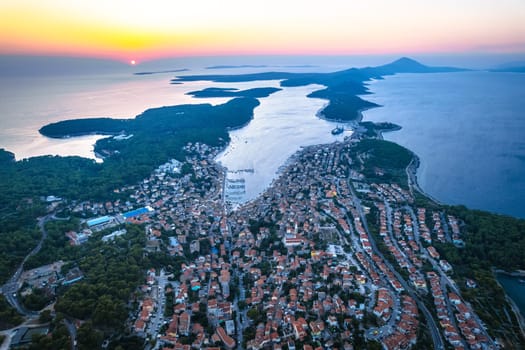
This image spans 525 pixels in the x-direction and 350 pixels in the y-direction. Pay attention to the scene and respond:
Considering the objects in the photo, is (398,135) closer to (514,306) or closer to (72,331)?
(514,306)

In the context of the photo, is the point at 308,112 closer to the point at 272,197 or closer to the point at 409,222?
the point at 272,197

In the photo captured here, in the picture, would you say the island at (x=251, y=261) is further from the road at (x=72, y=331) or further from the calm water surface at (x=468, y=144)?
the calm water surface at (x=468, y=144)

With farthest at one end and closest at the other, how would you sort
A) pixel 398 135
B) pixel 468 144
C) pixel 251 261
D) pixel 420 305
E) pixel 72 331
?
1. pixel 398 135
2. pixel 468 144
3. pixel 251 261
4. pixel 420 305
5. pixel 72 331

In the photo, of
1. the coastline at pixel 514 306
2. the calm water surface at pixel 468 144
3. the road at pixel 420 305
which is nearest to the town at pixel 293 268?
the road at pixel 420 305

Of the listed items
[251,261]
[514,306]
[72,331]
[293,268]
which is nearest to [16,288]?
[72,331]

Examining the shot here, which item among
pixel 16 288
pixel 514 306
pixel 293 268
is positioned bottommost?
pixel 514 306

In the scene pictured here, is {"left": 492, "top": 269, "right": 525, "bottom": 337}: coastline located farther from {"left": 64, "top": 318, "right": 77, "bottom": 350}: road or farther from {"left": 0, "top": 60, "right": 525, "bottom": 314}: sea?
{"left": 64, "top": 318, "right": 77, "bottom": 350}: road

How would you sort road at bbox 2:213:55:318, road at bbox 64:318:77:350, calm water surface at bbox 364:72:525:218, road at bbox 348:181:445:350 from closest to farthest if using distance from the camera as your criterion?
road at bbox 64:318:77:350 < road at bbox 348:181:445:350 < road at bbox 2:213:55:318 < calm water surface at bbox 364:72:525:218

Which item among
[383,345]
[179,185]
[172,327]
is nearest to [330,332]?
[383,345]

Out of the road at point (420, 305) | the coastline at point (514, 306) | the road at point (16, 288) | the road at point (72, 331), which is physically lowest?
the coastline at point (514, 306)

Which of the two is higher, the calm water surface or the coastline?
the calm water surface

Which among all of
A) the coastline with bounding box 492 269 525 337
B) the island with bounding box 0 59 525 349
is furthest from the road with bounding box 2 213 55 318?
the coastline with bounding box 492 269 525 337
